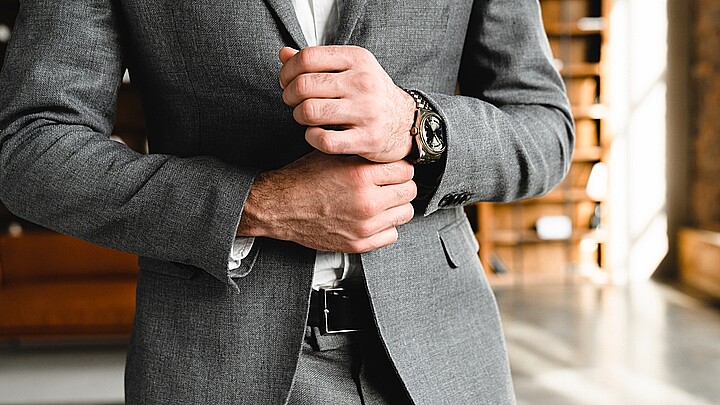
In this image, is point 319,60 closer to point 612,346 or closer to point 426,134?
point 426,134

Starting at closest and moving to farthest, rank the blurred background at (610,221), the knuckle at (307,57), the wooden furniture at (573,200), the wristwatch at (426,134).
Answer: the knuckle at (307,57) → the wristwatch at (426,134) → the blurred background at (610,221) → the wooden furniture at (573,200)

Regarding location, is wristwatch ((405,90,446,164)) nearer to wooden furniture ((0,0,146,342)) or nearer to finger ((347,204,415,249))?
finger ((347,204,415,249))

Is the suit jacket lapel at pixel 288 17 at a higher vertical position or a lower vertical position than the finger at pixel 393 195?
higher

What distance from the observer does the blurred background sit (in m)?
5.38

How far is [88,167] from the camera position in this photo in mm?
895

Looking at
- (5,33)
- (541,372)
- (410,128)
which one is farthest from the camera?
(5,33)

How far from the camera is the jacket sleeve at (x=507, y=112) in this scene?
36.8 inches

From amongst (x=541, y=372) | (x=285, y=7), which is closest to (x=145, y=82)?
(x=285, y=7)

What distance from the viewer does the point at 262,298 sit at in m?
0.95

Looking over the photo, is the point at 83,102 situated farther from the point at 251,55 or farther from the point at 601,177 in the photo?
the point at 601,177

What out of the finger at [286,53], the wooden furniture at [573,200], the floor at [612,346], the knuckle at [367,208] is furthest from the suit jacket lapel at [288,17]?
the wooden furniture at [573,200]

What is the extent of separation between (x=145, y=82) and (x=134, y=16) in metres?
0.10

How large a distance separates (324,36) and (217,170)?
0.24m

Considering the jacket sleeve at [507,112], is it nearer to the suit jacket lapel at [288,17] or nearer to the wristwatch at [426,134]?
the wristwatch at [426,134]
